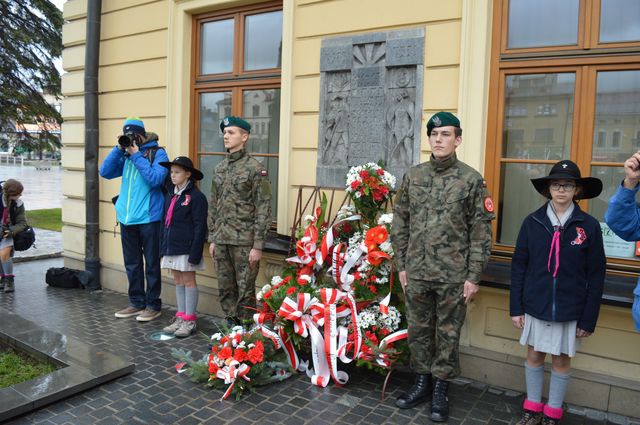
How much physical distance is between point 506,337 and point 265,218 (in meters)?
2.25

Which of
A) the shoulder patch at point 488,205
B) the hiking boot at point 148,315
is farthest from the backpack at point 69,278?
the shoulder patch at point 488,205

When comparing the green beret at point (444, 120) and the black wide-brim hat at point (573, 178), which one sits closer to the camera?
the black wide-brim hat at point (573, 178)

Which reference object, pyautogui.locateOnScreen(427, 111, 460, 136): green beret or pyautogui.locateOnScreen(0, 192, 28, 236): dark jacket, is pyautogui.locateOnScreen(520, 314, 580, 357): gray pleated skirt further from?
pyautogui.locateOnScreen(0, 192, 28, 236): dark jacket

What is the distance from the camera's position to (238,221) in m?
4.83

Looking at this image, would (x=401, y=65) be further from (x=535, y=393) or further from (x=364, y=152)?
(x=535, y=393)

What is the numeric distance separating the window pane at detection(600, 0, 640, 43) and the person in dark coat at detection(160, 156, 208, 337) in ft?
12.2

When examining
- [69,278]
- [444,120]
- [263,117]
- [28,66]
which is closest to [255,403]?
[444,120]

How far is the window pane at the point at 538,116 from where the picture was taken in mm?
4133

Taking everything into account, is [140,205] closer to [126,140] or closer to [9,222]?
[126,140]

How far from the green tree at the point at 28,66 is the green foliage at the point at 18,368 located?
9.74 metres

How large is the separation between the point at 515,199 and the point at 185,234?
307 cm

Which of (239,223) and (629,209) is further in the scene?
(239,223)

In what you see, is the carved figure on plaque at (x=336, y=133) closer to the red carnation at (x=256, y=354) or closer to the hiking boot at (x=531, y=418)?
the red carnation at (x=256, y=354)

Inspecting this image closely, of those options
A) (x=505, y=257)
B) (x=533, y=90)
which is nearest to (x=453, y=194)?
(x=505, y=257)
